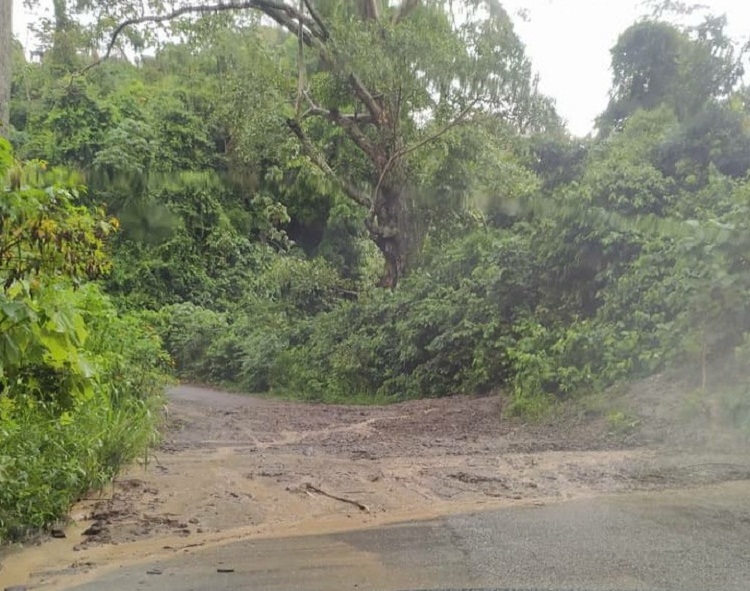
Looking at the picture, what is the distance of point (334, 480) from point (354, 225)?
881 inches

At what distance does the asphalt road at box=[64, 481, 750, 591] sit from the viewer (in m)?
4.26

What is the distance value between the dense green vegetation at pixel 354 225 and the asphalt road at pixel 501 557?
145 cm

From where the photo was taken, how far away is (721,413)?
28.9 ft

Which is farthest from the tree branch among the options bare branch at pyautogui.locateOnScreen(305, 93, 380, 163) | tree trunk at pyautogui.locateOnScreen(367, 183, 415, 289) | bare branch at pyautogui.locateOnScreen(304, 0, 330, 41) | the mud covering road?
the mud covering road

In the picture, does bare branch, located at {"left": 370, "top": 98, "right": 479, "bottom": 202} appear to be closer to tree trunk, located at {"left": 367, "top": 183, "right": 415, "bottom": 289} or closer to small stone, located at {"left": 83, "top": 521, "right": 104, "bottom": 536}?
tree trunk, located at {"left": 367, "top": 183, "right": 415, "bottom": 289}

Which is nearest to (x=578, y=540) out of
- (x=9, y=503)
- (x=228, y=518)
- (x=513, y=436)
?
(x=228, y=518)

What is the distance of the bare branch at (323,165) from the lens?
758 inches

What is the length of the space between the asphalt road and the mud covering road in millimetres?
278

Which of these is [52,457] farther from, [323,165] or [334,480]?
[323,165]

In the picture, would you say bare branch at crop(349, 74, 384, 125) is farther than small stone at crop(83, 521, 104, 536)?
Yes

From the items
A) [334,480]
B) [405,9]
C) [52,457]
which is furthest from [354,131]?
[52,457]

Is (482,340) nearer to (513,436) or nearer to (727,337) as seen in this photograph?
(513,436)

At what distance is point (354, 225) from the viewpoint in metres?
29.2

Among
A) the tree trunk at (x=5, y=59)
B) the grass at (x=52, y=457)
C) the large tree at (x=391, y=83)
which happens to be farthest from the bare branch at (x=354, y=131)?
the grass at (x=52, y=457)
